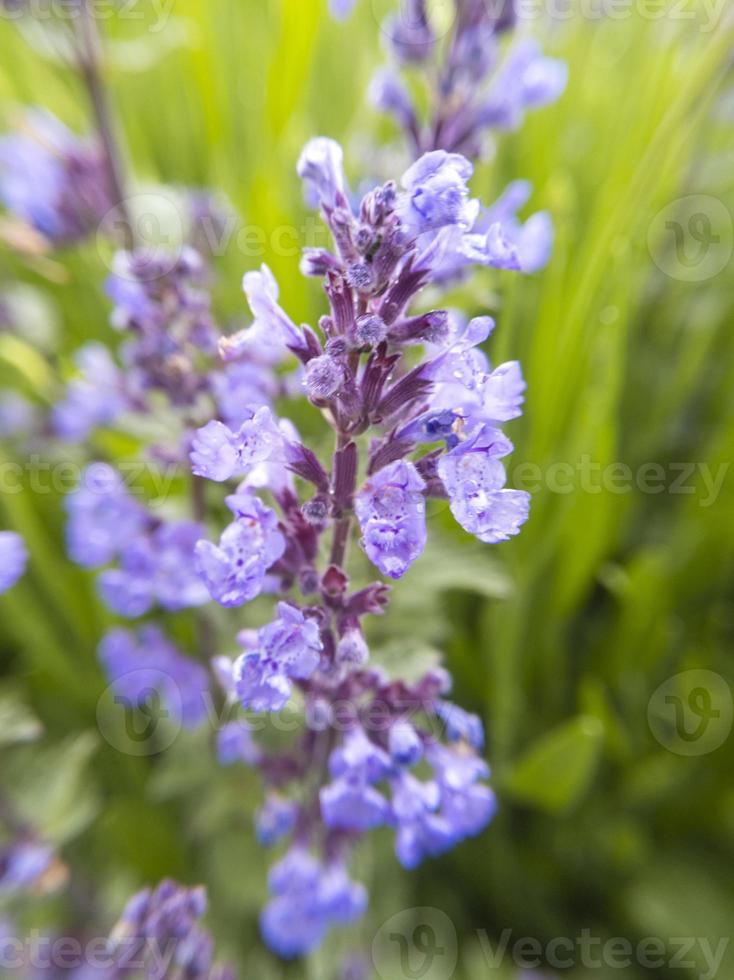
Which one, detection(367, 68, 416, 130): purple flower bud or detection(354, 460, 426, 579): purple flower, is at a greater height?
detection(367, 68, 416, 130): purple flower bud

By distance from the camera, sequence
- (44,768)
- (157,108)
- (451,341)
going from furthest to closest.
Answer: (157,108), (44,768), (451,341)

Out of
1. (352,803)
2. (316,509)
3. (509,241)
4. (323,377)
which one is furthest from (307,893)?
(509,241)

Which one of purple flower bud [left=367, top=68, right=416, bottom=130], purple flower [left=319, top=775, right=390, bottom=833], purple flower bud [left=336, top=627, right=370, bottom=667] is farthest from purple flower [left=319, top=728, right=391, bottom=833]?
purple flower bud [left=367, top=68, right=416, bottom=130]

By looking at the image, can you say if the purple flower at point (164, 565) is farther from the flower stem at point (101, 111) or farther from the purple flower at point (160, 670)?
the flower stem at point (101, 111)

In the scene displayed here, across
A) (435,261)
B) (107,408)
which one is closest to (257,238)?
(107,408)

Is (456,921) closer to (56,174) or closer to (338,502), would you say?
(338,502)

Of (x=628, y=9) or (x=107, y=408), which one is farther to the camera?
(x=628, y=9)

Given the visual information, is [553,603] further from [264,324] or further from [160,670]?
[264,324]

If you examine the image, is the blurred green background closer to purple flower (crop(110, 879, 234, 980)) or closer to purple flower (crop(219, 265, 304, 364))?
purple flower (crop(110, 879, 234, 980))
